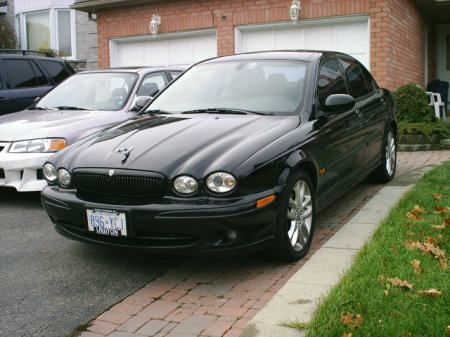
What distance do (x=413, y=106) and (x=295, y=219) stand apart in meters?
6.46

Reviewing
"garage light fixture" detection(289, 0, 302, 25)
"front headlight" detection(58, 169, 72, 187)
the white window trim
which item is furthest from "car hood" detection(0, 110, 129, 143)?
the white window trim

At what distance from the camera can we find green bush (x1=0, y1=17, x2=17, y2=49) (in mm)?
18370

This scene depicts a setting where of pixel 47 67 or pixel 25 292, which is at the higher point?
pixel 47 67

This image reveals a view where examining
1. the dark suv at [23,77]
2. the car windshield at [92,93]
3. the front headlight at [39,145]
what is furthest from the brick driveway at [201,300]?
the dark suv at [23,77]

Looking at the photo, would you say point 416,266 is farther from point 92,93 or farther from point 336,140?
point 92,93

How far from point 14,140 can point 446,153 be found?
6588 mm

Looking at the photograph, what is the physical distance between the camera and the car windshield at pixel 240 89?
509cm

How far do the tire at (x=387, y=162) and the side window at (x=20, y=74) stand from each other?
19.0 ft

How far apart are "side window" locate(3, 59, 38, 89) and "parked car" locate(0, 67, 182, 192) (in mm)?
1846

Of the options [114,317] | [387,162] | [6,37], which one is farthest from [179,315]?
[6,37]

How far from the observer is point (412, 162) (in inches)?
346

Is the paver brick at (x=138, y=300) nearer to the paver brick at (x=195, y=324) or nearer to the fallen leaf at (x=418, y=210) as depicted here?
the paver brick at (x=195, y=324)

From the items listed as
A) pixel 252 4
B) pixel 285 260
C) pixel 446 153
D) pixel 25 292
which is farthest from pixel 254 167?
pixel 252 4

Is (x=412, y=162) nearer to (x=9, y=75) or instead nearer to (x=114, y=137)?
(x=114, y=137)
